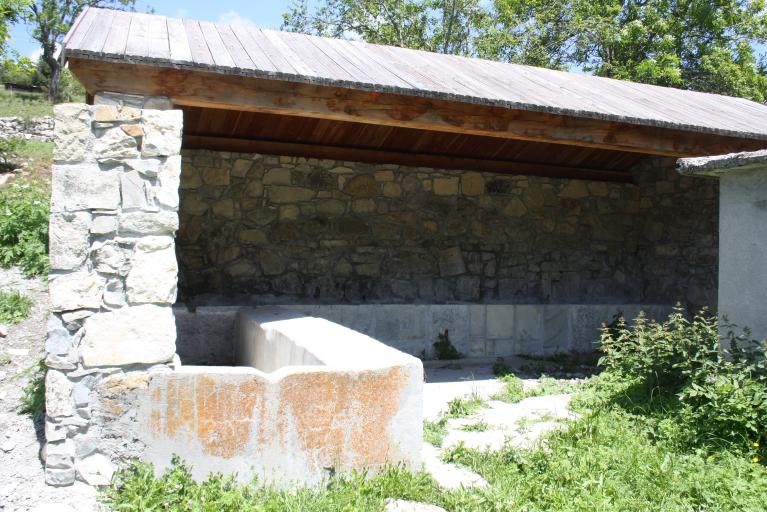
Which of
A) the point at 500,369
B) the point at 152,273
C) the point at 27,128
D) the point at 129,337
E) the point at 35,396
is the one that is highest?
the point at 27,128

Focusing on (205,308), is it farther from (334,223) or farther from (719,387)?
(719,387)

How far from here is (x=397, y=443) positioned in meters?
3.69

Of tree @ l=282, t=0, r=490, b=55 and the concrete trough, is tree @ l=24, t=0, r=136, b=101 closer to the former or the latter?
tree @ l=282, t=0, r=490, b=55

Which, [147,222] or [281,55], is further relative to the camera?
[281,55]

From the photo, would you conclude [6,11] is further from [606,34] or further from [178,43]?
[606,34]

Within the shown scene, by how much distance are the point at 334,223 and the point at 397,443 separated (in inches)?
169

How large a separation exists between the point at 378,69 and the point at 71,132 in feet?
8.42

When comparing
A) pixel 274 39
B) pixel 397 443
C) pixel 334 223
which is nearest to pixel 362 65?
pixel 274 39

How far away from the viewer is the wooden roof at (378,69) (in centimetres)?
421

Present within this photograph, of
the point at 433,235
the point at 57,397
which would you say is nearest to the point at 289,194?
the point at 433,235

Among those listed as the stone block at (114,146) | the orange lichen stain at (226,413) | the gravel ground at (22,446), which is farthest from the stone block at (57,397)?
the stone block at (114,146)

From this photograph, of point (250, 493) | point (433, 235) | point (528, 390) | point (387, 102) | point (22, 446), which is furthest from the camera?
point (433, 235)

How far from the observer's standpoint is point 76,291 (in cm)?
363

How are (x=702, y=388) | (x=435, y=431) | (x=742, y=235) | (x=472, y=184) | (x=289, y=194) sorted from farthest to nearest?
1. (x=472, y=184)
2. (x=289, y=194)
3. (x=742, y=235)
4. (x=435, y=431)
5. (x=702, y=388)
